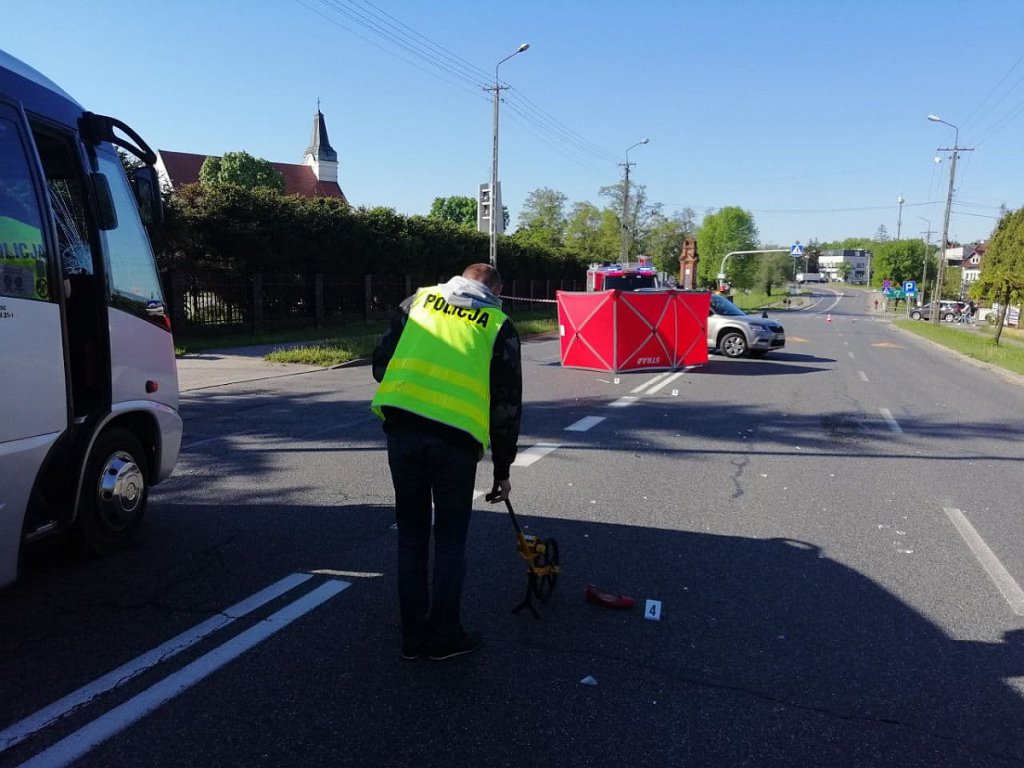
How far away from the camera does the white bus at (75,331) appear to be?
11.6ft

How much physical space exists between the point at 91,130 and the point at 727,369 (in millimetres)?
14038

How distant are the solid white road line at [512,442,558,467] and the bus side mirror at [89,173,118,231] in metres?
4.04

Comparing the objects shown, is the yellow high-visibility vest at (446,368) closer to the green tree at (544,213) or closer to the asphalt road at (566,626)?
the asphalt road at (566,626)

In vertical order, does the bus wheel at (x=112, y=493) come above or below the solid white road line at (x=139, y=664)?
above

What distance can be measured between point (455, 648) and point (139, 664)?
4.58 feet

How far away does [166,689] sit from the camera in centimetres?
314

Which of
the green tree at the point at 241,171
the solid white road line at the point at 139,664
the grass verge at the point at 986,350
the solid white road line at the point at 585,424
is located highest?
the green tree at the point at 241,171

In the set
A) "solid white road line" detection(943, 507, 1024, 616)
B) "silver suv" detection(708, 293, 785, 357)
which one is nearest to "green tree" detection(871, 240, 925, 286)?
"silver suv" detection(708, 293, 785, 357)

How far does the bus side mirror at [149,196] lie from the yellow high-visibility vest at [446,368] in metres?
2.62

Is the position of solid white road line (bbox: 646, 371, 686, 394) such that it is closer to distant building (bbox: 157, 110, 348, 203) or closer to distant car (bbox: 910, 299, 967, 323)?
distant car (bbox: 910, 299, 967, 323)

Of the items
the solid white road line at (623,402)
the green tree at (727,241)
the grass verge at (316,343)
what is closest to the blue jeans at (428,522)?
the solid white road line at (623,402)

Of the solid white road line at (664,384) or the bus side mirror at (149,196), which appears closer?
the bus side mirror at (149,196)

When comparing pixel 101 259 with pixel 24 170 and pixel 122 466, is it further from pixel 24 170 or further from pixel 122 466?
pixel 122 466

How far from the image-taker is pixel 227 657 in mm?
3414
